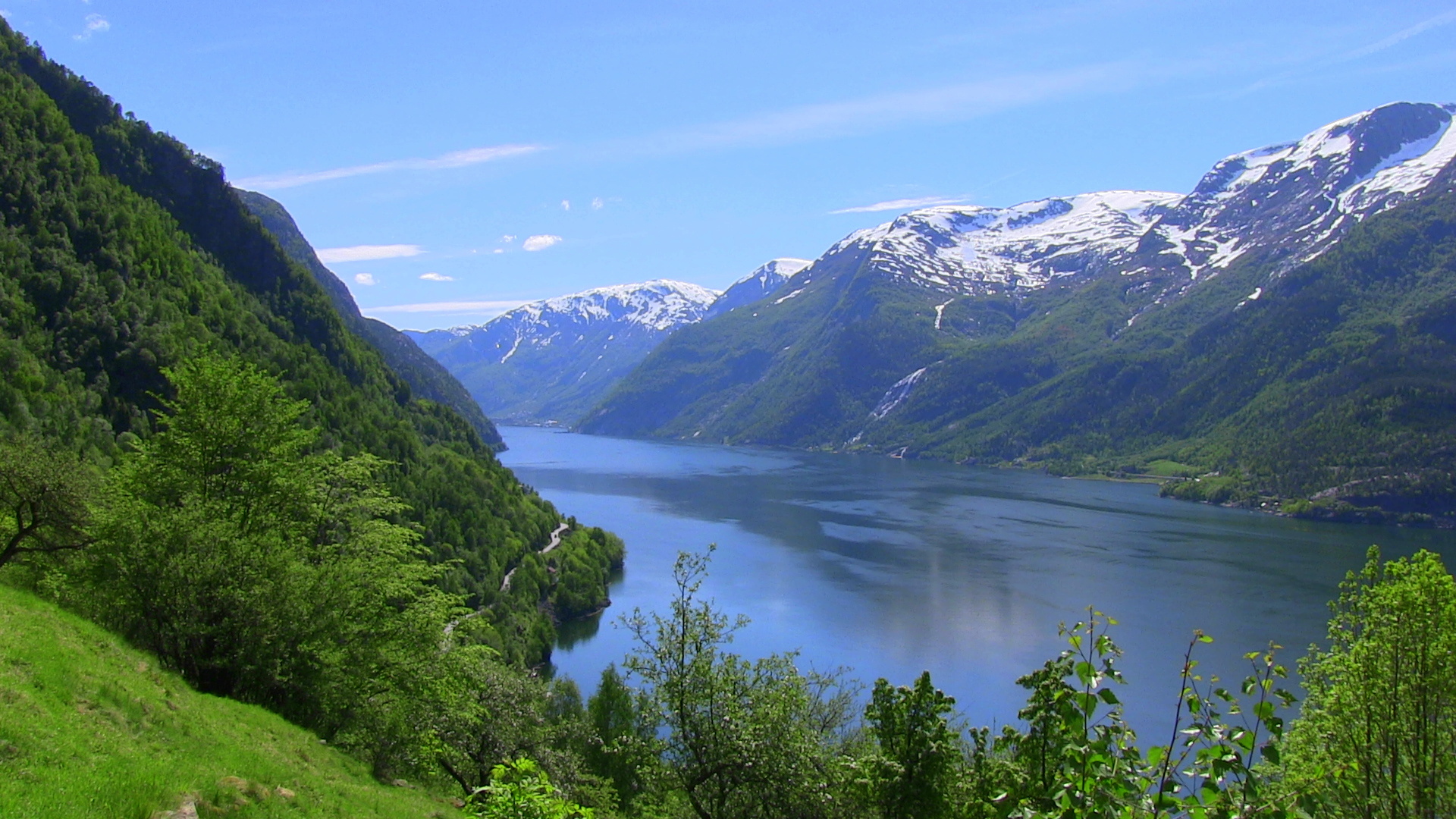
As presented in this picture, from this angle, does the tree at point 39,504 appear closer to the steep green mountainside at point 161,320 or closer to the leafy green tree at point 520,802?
the leafy green tree at point 520,802

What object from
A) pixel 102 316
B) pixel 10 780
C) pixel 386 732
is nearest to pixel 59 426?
pixel 102 316

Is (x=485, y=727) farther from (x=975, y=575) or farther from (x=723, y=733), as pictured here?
(x=975, y=575)

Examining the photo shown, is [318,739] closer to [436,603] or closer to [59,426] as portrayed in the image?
[436,603]

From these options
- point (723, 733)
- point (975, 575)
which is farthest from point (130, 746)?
point (975, 575)

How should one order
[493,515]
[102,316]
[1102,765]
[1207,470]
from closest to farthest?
[1102,765] → [102,316] → [493,515] → [1207,470]

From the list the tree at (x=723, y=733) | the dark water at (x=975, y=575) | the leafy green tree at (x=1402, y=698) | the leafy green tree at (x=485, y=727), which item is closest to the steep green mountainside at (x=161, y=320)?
the dark water at (x=975, y=575)

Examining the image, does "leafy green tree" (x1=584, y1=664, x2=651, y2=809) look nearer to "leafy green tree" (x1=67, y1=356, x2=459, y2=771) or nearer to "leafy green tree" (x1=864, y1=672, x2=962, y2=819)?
"leafy green tree" (x1=67, y1=356, x2=459, y2=771)

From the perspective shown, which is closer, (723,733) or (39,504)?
(723,733)

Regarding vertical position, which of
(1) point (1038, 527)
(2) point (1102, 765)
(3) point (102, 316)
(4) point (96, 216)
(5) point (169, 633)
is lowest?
(1) point (1038, 527)
